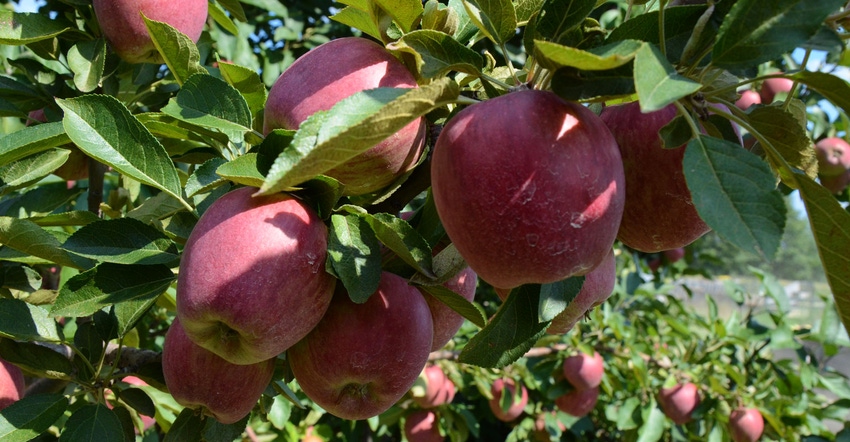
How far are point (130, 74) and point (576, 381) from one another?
1990 millimetres

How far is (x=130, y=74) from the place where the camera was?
1.41 m

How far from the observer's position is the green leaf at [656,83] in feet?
1.61

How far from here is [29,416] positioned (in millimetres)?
965

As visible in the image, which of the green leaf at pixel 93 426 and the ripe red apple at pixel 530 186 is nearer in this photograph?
the ripe red apple at pixel 530 186

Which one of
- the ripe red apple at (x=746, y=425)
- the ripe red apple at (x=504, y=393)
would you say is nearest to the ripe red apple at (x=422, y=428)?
the ripe red apple at (x=504, y=393)

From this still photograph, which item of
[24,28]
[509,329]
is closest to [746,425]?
[509,329]

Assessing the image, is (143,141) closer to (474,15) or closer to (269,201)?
(269,201)

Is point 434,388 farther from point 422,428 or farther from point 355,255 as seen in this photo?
point 355,255

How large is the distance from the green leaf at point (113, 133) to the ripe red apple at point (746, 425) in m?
2.40

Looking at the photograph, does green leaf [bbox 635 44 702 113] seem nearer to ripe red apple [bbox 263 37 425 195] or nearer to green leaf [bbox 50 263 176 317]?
ripe red apple [bbox 263 37 425 195]

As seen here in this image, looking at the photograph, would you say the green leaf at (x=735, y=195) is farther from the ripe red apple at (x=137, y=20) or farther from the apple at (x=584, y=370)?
the apple at (x=584, y=370)

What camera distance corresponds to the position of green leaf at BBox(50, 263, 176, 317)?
81 centimetres

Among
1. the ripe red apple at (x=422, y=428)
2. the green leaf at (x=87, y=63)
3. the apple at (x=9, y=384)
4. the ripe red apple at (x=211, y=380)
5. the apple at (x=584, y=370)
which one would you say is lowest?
the ripe red apple at (x=422, y=428)

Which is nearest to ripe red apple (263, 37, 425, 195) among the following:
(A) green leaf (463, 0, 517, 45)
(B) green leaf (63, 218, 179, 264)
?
(A) green leaf (463, 0, 517, 45)
